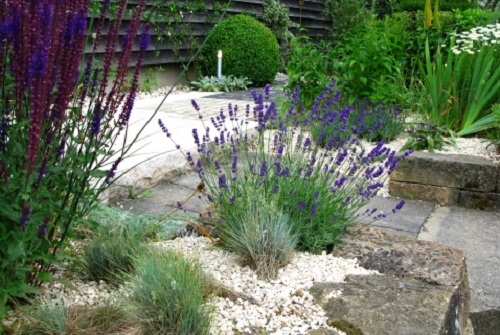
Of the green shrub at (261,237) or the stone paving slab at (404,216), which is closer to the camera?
the green shrub at (261,237)

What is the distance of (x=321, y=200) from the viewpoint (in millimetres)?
2732

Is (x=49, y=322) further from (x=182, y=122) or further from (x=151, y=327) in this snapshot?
(x=182, y=122)

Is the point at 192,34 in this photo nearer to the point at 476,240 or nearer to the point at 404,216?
the point at 404,216

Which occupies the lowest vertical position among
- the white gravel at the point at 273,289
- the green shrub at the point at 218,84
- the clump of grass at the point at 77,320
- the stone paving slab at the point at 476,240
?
the stone paving slab at the point at 476,240

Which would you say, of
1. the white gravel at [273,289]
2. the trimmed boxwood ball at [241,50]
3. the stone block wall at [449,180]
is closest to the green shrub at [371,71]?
the stone block wall at [449,180]

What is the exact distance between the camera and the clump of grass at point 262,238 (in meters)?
2.38

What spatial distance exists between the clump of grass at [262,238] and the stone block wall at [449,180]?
1891 mm

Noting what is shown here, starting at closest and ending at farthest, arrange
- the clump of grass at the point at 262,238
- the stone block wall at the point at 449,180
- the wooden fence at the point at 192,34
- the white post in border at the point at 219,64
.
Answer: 1. the clump of grass at the point at 262,238
2. the stone block wall at the point at 449,180
3. the wooden fence at the point at 192,34
4. the white post in border at the point at 219,64

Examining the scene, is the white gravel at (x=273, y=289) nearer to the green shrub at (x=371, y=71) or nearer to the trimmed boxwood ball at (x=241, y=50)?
the green shrub at (x=371, y=71)

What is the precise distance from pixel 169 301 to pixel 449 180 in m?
2.76

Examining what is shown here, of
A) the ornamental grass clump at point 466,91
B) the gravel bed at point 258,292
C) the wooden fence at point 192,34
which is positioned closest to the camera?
the gravel bed at point 258,292

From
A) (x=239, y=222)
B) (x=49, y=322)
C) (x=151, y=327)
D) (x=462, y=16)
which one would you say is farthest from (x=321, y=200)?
(x=462, y=16)

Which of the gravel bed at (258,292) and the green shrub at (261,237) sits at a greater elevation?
the green shrub at (261,237)

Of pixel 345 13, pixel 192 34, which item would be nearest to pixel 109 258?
pixel 192 34
